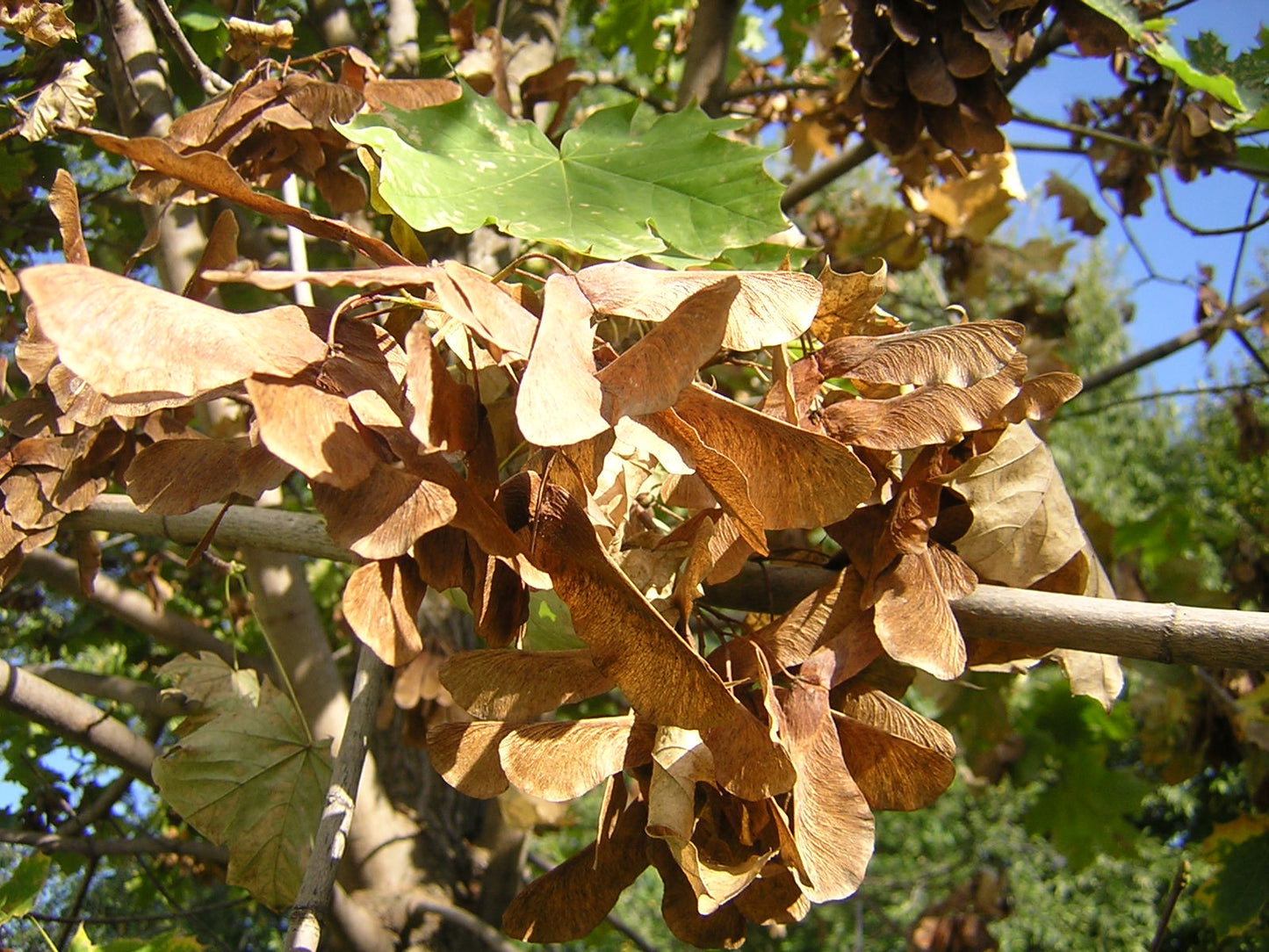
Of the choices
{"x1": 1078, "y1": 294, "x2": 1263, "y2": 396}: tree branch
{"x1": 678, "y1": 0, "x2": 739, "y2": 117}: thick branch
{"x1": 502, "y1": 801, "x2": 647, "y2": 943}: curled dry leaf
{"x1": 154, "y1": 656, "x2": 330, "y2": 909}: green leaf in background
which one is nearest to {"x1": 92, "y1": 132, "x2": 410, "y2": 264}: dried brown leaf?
{"x1": 502, "y1": 801, "x2": 647, "y2": 943}: curled dry leaf

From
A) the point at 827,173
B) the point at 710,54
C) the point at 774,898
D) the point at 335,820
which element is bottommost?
the point at 335,820

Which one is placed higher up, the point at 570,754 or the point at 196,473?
the point at 196,473

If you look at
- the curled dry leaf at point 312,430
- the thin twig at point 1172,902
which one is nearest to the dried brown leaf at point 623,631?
the curled dry leaf at point 312,430

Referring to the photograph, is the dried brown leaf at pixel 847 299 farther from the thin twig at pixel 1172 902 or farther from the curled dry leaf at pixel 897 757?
the thin twig at pixel 1172 902

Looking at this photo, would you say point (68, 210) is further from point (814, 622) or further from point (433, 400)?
point (814, 622)

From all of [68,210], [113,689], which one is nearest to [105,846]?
[113,689]

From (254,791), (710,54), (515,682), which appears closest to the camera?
(515,682)
